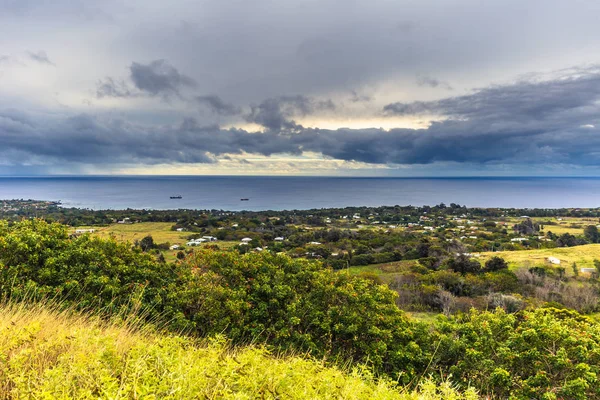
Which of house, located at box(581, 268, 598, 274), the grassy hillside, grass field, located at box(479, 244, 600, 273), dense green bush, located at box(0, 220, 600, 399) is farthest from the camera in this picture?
grass field, located at box(479, 244, 600, 273)

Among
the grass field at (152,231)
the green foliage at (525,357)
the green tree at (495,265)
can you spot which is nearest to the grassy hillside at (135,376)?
the green foliage at (525,357)

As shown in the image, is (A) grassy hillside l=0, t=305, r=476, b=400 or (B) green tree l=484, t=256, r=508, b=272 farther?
(B) green tree l=484, t=256, r=508, b=272

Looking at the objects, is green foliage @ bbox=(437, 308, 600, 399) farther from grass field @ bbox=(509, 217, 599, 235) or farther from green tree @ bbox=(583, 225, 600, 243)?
grass field @ bbox=(509, 217, 599, 235)

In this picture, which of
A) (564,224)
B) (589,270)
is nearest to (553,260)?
(589,270)

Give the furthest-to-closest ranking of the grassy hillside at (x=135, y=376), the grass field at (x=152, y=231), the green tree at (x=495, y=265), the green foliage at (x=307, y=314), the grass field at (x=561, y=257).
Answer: the grass field at (x=152, y=231) < the grass field at (x=561, y=257) < the green tree at (x=495, y=265) < the green foliage at (x=307, y=314) < the grassy hillside at (x=135, y=376)

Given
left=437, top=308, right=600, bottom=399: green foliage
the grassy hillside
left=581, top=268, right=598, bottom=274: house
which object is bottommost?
left=581, top=268, right=598, bottom=274: house

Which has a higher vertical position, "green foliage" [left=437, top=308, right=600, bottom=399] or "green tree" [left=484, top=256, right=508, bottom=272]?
"green foliage" [left=437, top=308, right=600, bottom=399]

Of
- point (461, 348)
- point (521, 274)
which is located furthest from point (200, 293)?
point (521, 274)

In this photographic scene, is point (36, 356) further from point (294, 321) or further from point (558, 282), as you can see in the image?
point (558, 282)

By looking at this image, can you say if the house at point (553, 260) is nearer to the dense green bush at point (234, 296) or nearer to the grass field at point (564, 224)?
the grass field at point (564, 224)

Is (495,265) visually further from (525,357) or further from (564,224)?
(564,224)

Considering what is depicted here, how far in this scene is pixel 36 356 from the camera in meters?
3.39

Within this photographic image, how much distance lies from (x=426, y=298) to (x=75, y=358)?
90.7 ft

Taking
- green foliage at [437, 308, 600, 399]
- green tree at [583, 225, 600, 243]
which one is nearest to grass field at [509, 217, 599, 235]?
green tree at [583, 225, 600, 243]
